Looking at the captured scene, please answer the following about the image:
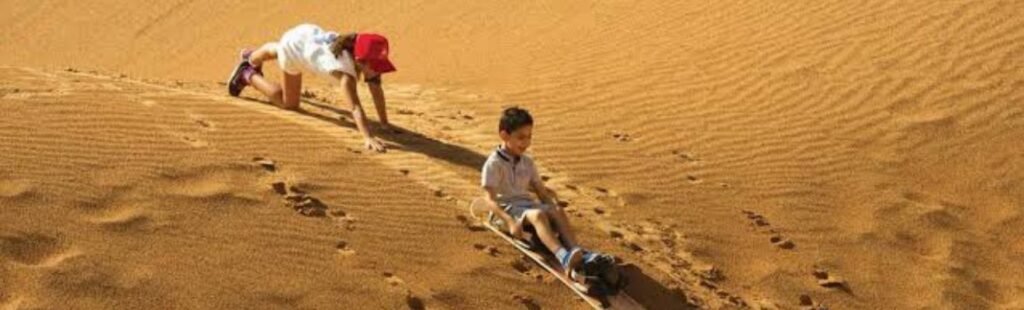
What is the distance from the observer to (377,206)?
6750 millimetres

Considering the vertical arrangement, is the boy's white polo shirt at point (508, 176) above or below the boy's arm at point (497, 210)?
above

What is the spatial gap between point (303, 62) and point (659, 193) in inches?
93.5

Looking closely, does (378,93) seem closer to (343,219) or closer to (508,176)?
(343,219)

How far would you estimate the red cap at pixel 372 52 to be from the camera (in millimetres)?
7801

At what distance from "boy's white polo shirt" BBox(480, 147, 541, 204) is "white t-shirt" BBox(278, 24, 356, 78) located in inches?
73.0

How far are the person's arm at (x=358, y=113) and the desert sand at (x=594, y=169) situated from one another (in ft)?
0.46

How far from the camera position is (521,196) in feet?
21.0

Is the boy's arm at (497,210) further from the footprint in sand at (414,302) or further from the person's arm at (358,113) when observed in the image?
the person's arm at (358,113)

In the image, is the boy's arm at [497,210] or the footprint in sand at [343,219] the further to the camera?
the footprint in sand at [343,219]

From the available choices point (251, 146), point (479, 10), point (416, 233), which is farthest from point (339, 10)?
point (416, 233)

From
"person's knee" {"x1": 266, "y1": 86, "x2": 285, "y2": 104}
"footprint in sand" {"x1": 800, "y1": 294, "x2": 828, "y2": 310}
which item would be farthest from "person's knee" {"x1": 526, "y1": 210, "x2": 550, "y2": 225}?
"person's knee" {"x1": 266, "y1": 86, "x2": 285, "y2": 104}

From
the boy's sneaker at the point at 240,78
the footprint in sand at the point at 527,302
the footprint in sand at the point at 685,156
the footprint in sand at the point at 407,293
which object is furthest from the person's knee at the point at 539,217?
the boy's sneaker at the point at 240,78

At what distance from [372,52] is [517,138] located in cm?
188

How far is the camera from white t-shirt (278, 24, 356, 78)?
7.91 metres
